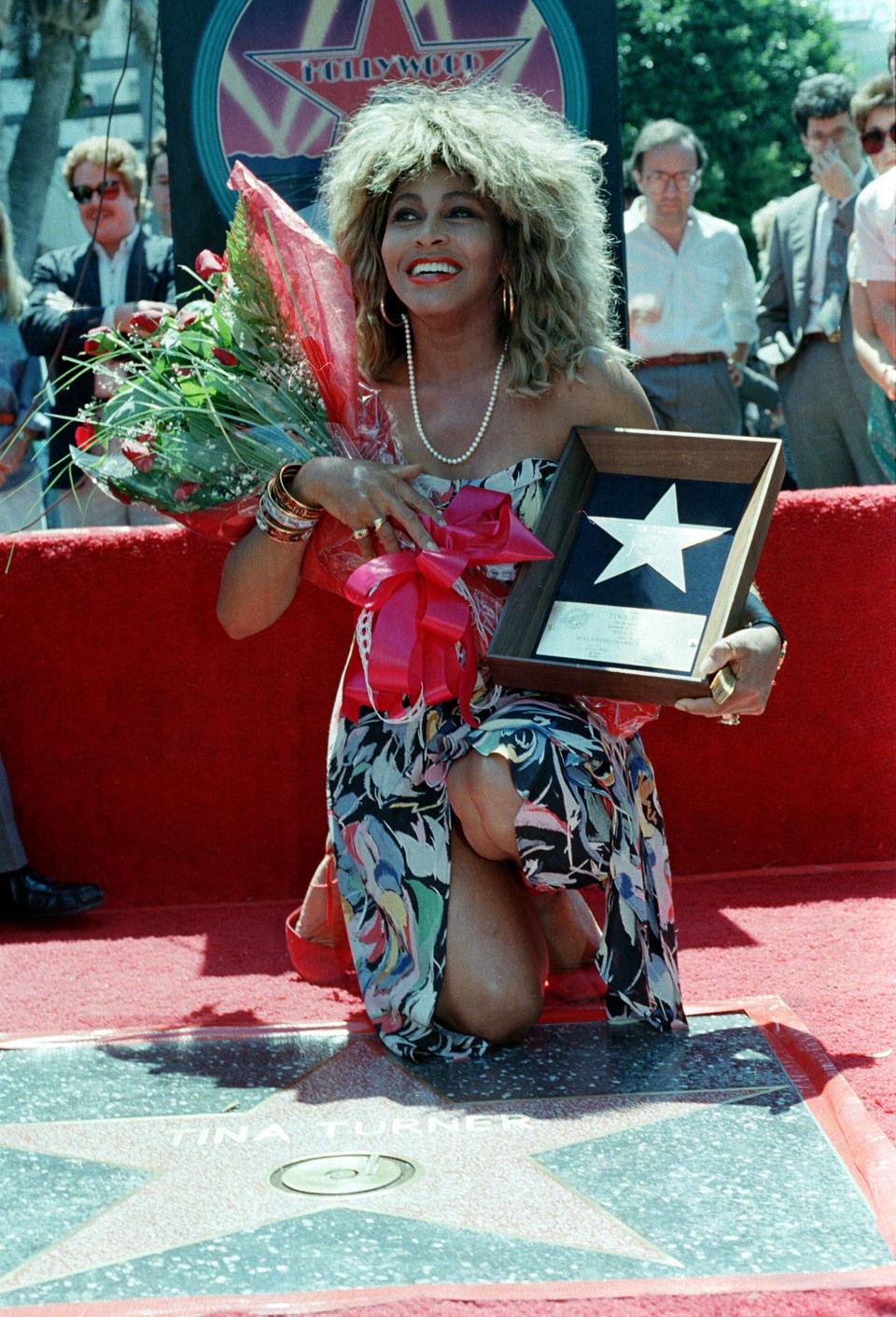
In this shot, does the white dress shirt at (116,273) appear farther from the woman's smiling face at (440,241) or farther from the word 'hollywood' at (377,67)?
the woman's smiling face at (440,241)

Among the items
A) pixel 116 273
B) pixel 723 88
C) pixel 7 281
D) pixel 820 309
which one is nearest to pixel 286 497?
pixel 116 273

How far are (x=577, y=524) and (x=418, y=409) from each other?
41cm

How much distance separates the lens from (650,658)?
9.84ft

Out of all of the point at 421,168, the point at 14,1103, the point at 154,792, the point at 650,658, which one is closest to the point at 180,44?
the point at 421,168

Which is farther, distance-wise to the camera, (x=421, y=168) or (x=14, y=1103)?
(x=421, y=168)

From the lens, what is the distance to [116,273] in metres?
5.79

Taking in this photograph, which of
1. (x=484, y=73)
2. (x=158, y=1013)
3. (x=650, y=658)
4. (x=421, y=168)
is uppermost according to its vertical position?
(x=484, y=73)

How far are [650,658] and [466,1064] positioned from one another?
790 millimetres

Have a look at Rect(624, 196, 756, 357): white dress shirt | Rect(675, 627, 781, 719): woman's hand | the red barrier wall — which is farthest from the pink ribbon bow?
Rect(624, 196, 756, 357): white dress shirt

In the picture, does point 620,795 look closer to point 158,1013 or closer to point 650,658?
point 650,658

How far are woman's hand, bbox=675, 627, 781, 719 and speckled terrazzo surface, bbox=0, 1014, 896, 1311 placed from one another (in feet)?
2.00

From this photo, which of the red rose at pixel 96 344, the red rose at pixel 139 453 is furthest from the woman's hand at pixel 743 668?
the red rose at pixel 96 344

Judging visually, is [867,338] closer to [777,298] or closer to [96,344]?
[777,298]

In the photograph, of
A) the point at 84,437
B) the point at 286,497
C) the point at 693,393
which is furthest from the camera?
the point at 693,393
